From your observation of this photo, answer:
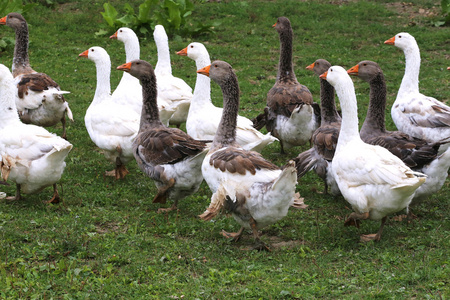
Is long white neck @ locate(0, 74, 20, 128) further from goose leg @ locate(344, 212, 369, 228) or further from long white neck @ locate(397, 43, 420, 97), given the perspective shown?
long white neck @ locate(397, 43, 420, 97)

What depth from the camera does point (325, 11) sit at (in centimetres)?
1719

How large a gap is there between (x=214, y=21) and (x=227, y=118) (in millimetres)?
10286

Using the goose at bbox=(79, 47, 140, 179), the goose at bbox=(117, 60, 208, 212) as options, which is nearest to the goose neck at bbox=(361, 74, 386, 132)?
the goose at bbox=(117, 60, 208, 212)

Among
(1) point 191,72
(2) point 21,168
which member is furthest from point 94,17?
(2) point 21,168

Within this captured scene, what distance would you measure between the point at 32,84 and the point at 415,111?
6260 millimetres

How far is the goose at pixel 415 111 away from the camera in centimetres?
790

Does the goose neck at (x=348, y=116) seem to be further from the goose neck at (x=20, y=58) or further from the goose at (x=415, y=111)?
the goose neck at (x=20, y=58)

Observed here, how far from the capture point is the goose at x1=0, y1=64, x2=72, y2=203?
654 cm

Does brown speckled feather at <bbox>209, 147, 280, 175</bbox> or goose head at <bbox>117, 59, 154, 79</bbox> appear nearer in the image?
brown speckled feather at <bbox>209, 147, 280, 175</bbox>

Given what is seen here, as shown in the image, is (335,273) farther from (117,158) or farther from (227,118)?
(117,158)

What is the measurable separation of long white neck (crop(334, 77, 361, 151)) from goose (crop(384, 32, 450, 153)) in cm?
181

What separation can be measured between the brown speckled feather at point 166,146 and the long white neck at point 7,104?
1.74m

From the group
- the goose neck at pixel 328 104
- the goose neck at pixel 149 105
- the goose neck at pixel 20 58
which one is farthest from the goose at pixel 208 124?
the goose neck at pixel 20 58

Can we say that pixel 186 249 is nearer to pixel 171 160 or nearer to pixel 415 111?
pixel 171 160
